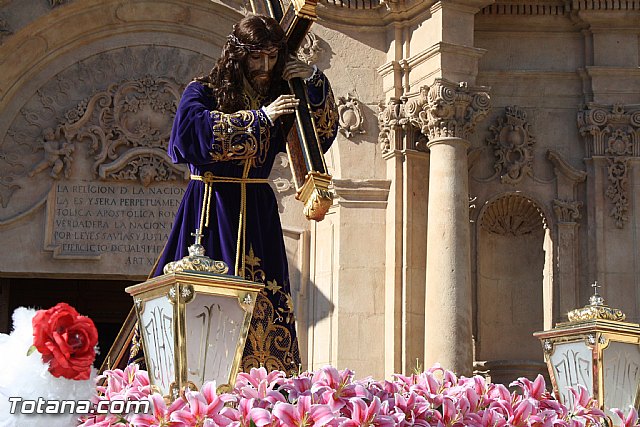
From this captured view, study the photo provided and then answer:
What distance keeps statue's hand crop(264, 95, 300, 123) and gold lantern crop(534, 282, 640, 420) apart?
1.65 m

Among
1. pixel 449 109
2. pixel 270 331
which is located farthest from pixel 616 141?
pixel 270 331

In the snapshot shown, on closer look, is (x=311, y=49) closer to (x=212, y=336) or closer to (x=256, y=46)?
(x=256, y=46)

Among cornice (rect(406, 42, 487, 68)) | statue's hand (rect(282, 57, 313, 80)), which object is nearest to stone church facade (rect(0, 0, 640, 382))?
cornice (rect(406, 42, 487, 68))

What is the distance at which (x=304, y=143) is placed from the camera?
5871 mm

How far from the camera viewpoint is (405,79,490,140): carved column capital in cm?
1164

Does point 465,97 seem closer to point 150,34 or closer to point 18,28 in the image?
point 150,34

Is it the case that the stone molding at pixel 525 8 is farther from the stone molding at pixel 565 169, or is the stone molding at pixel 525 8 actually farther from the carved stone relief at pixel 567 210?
the carved stone relief at pixel 567 210

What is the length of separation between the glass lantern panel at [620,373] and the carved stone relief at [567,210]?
7076mm

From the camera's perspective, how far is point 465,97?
11.7 meters

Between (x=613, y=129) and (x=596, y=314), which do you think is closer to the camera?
(x=596, y=314)

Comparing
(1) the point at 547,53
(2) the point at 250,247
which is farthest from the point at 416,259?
(2) the point at 250,247

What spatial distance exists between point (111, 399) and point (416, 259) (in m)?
8.38

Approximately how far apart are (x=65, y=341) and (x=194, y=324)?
93 centimetres

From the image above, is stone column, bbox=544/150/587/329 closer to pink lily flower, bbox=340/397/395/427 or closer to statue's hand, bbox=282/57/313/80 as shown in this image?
statue's hand, bbox=282/57/313/80
